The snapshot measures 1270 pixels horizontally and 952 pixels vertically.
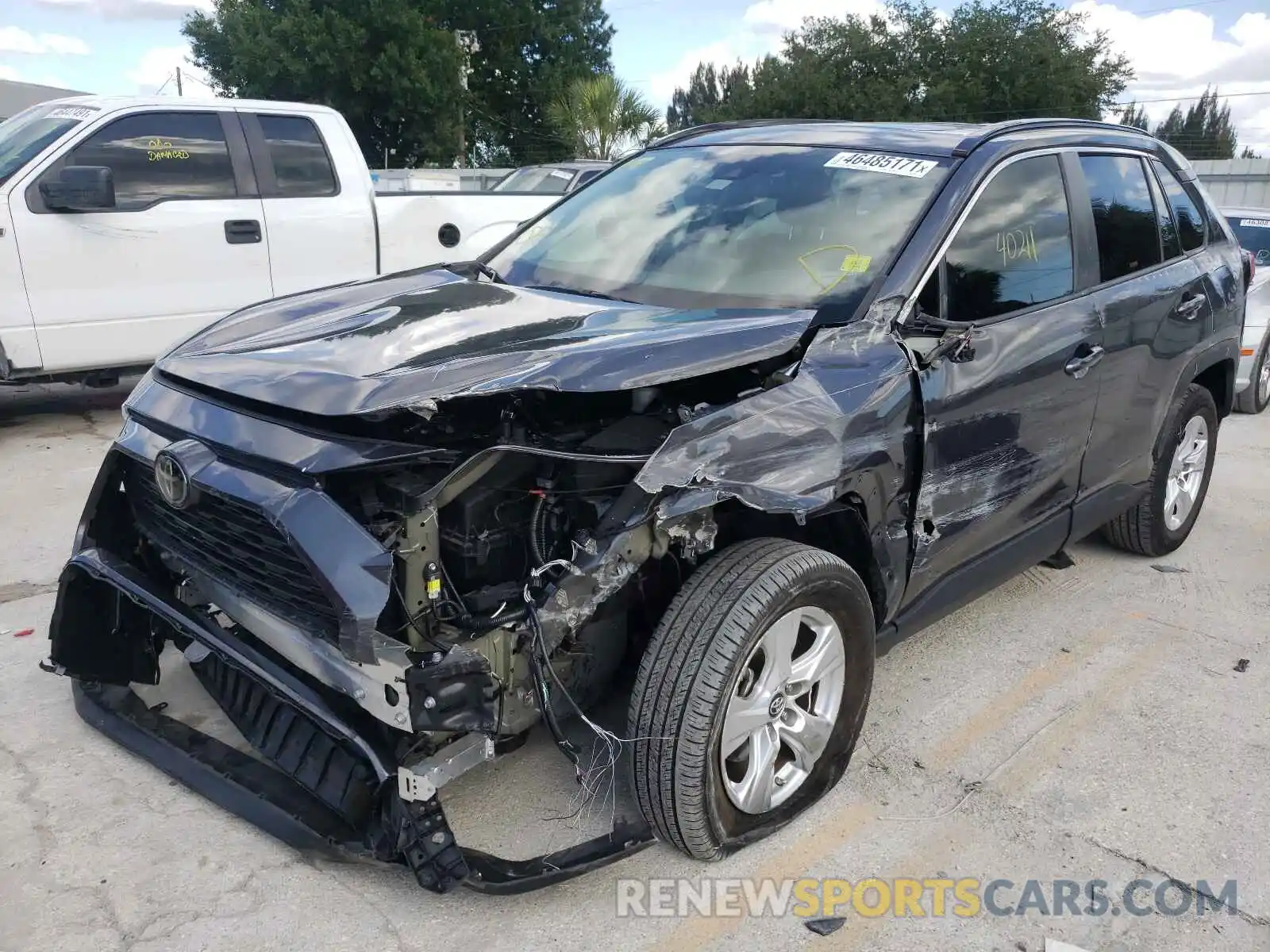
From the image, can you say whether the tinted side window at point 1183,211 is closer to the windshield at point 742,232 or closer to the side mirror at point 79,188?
the windshield at point 742,232

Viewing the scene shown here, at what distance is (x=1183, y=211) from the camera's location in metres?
4.56

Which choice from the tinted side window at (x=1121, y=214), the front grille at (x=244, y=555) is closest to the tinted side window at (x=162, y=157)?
the front grille at (x=244, y=555)

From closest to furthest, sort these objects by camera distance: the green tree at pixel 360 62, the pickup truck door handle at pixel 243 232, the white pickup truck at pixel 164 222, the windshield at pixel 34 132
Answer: the white pickup truck at pixel 164 222
the windshield at pixel 34 132
the pickup truck door handle at pixel 243 232
the green tree at pixel 360 62

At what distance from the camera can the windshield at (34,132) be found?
6.44 m

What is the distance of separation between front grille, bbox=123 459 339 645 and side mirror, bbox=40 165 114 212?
4032mm

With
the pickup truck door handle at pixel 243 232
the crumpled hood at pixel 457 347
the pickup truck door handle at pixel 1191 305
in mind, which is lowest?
the pickup truck door handle at pixel 1191 305

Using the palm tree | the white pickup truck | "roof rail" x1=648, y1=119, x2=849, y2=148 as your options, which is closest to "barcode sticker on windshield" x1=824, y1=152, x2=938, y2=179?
"roof rail" x1=648, y1=119, x2=849, y2=148

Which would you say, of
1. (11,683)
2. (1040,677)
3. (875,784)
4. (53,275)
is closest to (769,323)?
(875,784)

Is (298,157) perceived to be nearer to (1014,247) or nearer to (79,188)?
(79,188)

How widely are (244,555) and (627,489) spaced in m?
0.98

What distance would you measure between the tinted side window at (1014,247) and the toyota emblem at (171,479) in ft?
7.32

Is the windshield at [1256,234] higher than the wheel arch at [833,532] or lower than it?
higher

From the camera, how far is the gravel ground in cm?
250

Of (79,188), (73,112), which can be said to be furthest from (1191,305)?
(73,112)
